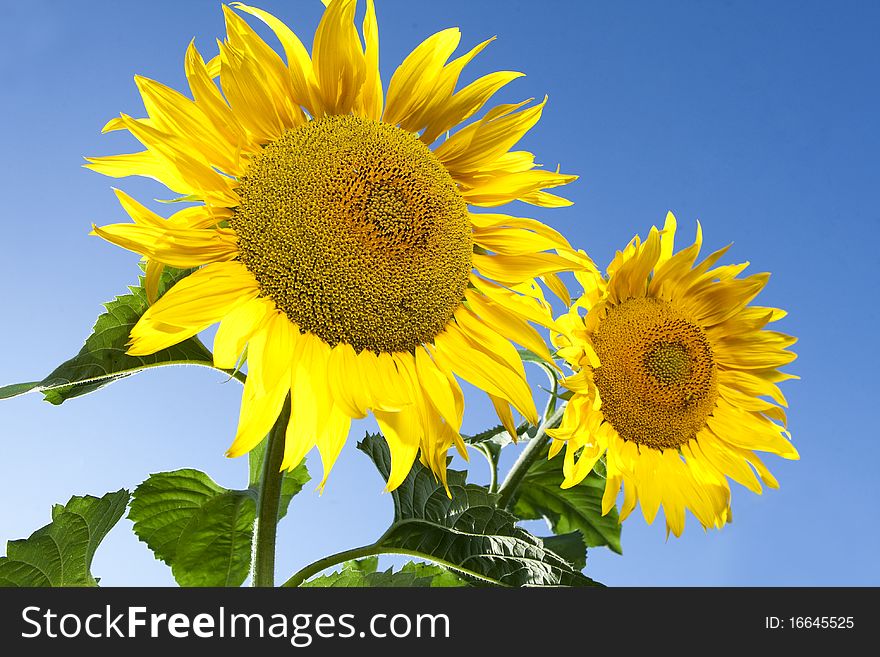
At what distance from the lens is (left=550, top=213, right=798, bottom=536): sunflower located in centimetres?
249

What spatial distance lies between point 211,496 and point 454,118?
1.28 m

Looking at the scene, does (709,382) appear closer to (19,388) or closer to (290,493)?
(290,493)

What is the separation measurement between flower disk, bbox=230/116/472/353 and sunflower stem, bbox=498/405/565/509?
0.83 metres

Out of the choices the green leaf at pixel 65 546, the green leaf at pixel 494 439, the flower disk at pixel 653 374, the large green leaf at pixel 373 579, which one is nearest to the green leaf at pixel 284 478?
the large green leaf at pixel 373 579

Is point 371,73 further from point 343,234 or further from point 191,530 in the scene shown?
point 191,530

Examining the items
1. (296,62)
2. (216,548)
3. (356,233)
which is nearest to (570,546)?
(216,548)

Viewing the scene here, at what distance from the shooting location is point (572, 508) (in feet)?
10.4

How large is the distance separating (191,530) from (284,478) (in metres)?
0.34

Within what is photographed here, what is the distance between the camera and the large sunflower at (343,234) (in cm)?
159

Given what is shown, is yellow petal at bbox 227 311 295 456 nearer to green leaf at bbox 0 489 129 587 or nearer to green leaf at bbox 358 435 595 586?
green leaf at bbox 358 435 595 586

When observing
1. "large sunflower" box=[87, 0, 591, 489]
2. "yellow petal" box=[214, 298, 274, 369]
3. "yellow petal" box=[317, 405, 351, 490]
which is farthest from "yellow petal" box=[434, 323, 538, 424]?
"yellow petal" box=[214, 298, 274, 369]

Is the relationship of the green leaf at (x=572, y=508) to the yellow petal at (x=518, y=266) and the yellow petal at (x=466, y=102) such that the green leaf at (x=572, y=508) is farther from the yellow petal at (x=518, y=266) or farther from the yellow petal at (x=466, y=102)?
the yellow petal at (x=466, y=102)
